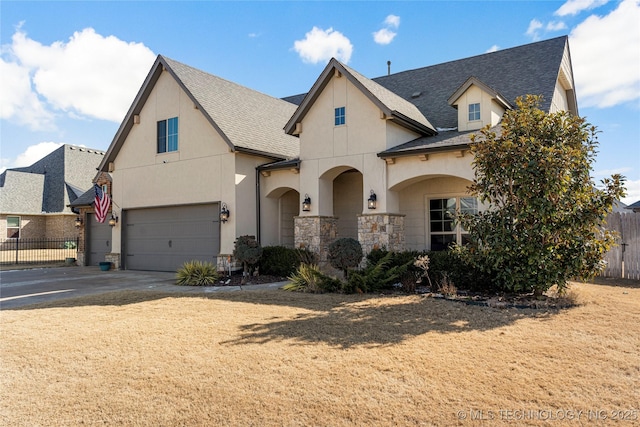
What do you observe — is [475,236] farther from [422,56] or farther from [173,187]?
[422,56]

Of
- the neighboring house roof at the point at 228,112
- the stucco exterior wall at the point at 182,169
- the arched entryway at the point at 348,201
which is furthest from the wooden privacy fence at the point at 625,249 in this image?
the stucco exterior wall at the point at 182,169

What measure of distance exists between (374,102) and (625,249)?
875cm

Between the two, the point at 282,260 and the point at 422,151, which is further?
the point at 282,260

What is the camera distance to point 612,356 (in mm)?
5336

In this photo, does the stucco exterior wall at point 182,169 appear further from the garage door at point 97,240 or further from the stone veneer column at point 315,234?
the garage door at point 97,240

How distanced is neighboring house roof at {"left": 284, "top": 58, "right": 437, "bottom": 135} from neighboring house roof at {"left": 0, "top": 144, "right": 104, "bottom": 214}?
22206mm

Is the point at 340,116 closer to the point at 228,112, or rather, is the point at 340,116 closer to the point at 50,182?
the point at 228,112

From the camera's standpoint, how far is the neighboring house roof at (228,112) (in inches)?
594

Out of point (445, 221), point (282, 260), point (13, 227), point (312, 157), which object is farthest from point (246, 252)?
point (13, 227)

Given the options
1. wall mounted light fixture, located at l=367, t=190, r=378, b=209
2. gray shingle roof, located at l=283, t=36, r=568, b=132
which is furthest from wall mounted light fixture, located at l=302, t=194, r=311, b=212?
gray shingle roof, located at l=283, t=36, r=568, b=132

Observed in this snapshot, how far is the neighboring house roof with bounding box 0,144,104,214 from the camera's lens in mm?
28031

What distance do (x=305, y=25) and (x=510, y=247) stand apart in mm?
10027

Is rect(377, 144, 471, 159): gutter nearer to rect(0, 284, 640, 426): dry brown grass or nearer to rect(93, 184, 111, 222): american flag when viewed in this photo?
rect(0, 284, 640, 426): dry brown grass

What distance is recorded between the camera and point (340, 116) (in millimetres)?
13875
